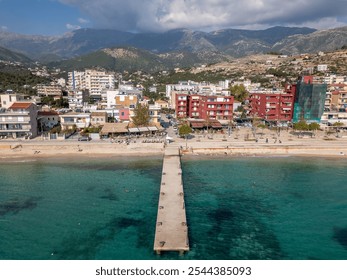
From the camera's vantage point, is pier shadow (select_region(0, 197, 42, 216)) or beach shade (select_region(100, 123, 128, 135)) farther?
beach shade (select_region(100, 123, 128, 135))

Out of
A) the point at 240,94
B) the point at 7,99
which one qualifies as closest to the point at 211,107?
the point at 240,94

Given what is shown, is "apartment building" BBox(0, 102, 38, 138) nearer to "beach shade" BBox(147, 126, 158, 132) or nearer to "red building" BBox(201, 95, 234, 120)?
"beach shade" BBox(147, 126, 158, 132)

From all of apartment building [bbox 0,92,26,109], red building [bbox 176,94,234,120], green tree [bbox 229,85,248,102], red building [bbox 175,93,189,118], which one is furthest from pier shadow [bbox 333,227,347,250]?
green tree [bbox 229,85,248,102]

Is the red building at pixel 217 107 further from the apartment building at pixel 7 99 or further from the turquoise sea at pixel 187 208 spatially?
the apartment building at pixel 7 99

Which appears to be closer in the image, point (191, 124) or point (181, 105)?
point (191, 124)

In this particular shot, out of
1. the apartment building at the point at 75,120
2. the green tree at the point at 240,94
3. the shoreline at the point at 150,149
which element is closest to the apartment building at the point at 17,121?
the shoreline at the point at 150,149

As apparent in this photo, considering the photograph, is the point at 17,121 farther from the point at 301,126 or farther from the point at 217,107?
the point at 301,126
